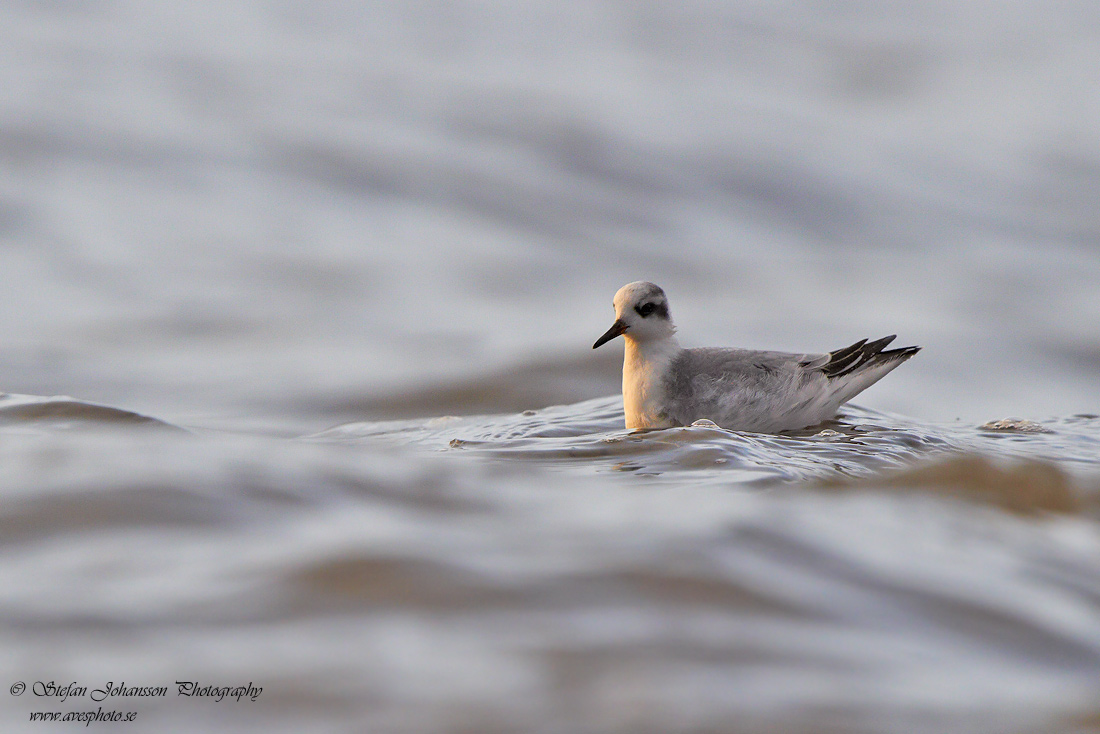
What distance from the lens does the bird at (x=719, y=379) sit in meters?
6.41

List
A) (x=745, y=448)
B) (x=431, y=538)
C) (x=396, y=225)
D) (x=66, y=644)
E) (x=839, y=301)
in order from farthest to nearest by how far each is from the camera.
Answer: (x=396, y=225), (x=839, y=301), (x=745, y=448), (x=431, y=538), (x=66, y=644)

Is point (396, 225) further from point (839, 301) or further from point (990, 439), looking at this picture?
point (990, 439)

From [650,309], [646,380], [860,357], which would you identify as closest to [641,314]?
[650,309]

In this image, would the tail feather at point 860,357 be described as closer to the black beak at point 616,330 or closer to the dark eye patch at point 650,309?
the dark eye patch at point 650,309

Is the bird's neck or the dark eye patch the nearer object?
the bird's neck

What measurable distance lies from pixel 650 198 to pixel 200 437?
275 inches

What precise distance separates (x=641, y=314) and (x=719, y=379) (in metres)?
0.59

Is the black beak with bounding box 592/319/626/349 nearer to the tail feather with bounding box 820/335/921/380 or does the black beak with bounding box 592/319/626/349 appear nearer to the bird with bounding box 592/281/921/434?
the bird with bounding box 592/281/921/434

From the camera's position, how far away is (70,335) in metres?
8.02

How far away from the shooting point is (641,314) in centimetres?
673

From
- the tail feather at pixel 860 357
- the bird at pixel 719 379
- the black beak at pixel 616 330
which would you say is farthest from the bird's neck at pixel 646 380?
the tail feather at pixel 860 357

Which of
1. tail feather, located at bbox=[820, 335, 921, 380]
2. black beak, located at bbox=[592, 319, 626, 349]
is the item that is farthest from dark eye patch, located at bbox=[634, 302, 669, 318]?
tail feather, located at bbox=[820, 335, 921, 380]

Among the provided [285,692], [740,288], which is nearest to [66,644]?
[285,692]

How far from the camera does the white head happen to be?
671 centimetres
